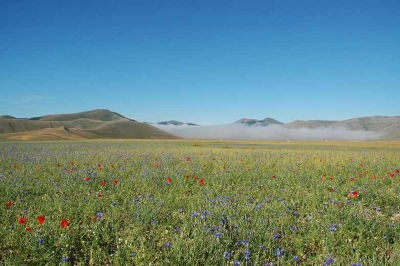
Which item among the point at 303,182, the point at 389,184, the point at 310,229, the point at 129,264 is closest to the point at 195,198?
the point at 310,229

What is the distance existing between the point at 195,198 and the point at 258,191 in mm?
2184

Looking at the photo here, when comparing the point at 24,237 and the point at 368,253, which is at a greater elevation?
the point at 24,237

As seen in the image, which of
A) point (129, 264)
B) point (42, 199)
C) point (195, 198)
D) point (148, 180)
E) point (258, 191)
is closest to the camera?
point (129, 264)

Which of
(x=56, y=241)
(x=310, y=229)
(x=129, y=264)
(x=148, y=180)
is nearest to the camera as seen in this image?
(x=129, y=264)

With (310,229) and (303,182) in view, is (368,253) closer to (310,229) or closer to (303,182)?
(310,229)

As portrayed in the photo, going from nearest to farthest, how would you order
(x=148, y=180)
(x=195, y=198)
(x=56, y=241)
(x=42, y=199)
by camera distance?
(x=56, y=241)
(x=42, y=199)
(x=195, y=198)
(x=148, y=180)

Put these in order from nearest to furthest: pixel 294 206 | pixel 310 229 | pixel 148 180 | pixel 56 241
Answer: pixel 56 241
pixel 310 229
pixel 294 206
pixel 148 180

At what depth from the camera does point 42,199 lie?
6.94m

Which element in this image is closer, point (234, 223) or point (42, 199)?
point (234, 223)

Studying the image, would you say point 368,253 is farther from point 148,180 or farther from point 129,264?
point 148,180

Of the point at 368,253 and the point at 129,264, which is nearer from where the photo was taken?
the point at 129,264

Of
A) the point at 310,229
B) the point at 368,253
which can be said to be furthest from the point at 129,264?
the point at 368,253

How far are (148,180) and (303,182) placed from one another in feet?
17.1

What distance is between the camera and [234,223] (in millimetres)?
5215
